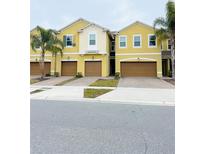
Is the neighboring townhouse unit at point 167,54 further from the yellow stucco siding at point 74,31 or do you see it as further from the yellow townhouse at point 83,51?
the yellow stucco siding at point 74,31

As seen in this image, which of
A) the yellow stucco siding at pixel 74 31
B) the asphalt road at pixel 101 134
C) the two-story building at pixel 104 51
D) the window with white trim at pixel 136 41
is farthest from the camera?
the yellow stucco siding at pixel 74 31

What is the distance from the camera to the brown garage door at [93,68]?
74.4 ft

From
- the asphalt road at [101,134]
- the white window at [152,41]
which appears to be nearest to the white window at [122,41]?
the white window at [152,41]

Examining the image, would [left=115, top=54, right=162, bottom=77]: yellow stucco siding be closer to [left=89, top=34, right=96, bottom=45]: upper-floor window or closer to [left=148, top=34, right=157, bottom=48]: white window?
[left=148, top=34, right=157, bottom=48]: white window

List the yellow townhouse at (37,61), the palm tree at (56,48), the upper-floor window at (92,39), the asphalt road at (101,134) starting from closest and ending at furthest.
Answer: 1. the asphalt road at (101,134)
2. the palm tree at (56,48)
3. the upper-floor window at (92,39)
4. the yellow townhouse at (37,61)

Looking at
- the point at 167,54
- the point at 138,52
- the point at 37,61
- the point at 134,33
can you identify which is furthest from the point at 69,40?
the point at 167,54

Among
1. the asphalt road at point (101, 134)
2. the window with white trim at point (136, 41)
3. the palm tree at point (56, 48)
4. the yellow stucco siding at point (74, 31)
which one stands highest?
the yellow stucco siding at point (74, 31)

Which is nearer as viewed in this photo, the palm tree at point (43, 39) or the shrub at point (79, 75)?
the palm tree at point (43, 39)

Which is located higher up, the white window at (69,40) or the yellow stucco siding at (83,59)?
the white window at (69,40)

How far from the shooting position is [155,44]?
2202 centimetres

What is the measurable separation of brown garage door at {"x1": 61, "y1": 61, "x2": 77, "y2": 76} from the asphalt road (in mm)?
17559
